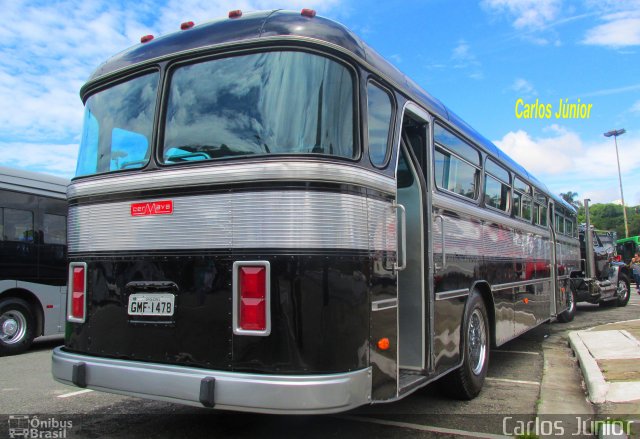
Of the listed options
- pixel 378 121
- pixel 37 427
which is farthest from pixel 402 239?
pixel 37 427

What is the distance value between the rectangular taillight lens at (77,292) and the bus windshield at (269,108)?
118 centimetres

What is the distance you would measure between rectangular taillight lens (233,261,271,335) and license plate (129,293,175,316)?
0.58 m

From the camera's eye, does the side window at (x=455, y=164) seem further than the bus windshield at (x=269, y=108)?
Yes

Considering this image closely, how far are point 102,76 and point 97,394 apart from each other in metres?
3.33

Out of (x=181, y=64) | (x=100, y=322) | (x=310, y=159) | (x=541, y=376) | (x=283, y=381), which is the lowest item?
(x=541, y=376)

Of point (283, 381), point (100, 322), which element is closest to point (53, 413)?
point (100, 322)

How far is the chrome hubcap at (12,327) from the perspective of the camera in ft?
29.0

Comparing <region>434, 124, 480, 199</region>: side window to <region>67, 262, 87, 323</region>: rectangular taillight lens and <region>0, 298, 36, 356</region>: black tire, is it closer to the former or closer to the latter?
<region>67, 262, 87, 323</region>: rectangular taillight lens

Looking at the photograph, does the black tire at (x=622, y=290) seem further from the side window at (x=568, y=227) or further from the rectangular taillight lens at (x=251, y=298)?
the rectangular taillight lens at (x=251, y=298)

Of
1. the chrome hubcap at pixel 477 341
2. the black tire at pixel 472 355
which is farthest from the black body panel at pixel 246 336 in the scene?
the chrome hubcap at pixel 477 341

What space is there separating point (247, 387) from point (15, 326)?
7403 millimetres

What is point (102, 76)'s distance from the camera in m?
4.54

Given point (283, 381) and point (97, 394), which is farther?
point (97, 394)

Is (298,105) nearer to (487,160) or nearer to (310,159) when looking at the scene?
(310,159)
